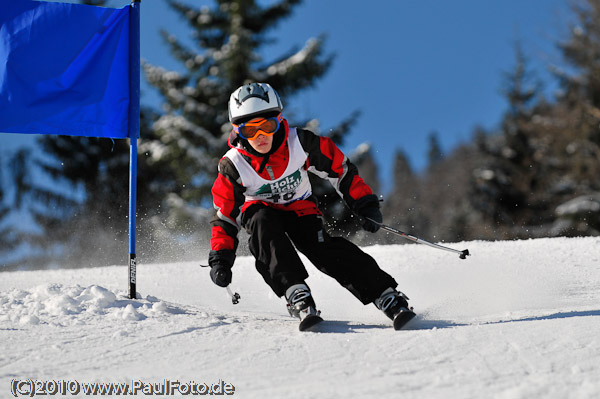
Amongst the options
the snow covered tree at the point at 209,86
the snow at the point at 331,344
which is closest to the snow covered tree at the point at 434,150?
the snow covered tree at the point at 209,86

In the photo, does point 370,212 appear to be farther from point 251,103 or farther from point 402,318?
point 251,103

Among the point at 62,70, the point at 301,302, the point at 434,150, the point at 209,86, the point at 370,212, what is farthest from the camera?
the point at 434,150

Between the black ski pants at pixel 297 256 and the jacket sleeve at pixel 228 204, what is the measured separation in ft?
0.27

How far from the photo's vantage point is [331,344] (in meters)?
2.65

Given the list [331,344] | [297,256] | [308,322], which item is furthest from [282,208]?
[331,344]

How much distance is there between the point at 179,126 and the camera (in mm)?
15984

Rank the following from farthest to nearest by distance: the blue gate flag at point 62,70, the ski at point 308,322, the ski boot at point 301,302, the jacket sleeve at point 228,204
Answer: the blue gate flag at point 62,70 → the jacket sleeve at point 228,204 → the ski boot at point 301,302 → the ski at point 308,322

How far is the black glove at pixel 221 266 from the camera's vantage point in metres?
3.31

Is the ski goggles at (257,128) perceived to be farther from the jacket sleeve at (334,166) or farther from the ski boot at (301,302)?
the ski boot at (301,302)

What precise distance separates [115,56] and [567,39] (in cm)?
2036

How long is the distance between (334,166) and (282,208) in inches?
17.5

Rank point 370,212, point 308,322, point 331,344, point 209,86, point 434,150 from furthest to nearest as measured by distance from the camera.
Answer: point 434,150
point 209,86
point 370,212
point 308,322
point 331,344

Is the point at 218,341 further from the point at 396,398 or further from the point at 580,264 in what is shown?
the point at 580,264

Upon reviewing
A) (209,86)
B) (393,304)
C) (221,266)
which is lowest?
(393,304)
